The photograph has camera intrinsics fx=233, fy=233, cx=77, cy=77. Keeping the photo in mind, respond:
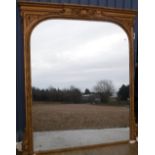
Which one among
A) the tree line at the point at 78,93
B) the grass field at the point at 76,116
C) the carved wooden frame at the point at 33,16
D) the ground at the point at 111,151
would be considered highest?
the carved wooden frame at the point at 33,16

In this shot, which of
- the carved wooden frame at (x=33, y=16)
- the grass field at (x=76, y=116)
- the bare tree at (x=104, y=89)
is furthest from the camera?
the bare tree at (x=104, y=89)

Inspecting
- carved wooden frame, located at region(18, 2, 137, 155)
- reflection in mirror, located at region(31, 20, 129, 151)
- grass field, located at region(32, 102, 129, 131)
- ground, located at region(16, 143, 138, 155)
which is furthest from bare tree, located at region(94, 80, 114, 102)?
carved wooden frame, located at region(18, 2, 137, 155)

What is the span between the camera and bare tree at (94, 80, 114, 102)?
265 cm

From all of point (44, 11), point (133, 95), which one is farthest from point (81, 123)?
point (44, 11)

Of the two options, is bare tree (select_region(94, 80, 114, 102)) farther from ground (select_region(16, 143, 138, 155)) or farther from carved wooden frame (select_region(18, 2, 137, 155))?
carved wooden frame (select_region(18, 2, 137, 155))

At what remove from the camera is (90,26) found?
255 cm

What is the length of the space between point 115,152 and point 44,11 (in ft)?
5.43

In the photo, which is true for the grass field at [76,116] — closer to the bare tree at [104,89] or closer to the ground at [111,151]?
the bare tree at [104,89]

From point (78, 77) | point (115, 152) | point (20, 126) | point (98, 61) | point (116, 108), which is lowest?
point (115, 152)

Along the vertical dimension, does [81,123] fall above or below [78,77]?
below

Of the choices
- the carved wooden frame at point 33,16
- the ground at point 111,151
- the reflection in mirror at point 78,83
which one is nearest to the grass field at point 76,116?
the reflection in mirror at point 78,83

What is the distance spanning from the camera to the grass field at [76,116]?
8.11 feet
